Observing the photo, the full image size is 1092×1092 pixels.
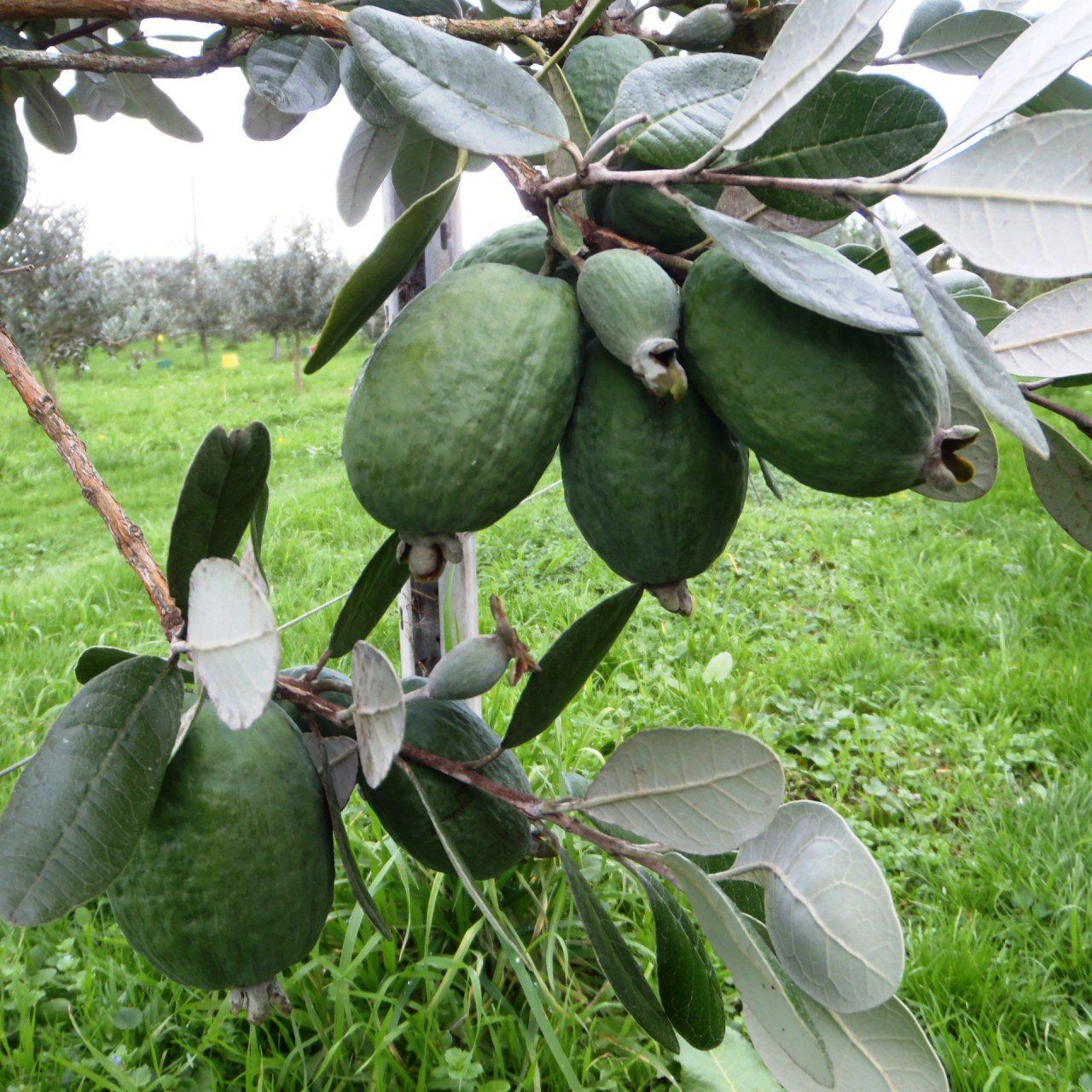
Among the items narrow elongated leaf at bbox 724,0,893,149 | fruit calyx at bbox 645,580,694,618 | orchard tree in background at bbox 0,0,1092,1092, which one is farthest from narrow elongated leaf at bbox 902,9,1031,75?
fruit calyx at bbox 645,580,694,618

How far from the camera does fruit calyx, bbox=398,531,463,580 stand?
0.50 m

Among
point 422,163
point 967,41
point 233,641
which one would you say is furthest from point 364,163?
point 233,641

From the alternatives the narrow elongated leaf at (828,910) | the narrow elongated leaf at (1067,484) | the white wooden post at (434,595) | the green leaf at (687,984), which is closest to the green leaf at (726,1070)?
the white wooden post at (434,595)

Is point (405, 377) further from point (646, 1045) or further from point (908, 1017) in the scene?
point (646, 1045)

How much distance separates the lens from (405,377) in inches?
17.9

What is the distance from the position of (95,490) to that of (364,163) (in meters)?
0.43

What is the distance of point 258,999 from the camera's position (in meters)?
0.63

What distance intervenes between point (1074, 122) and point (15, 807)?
582mm

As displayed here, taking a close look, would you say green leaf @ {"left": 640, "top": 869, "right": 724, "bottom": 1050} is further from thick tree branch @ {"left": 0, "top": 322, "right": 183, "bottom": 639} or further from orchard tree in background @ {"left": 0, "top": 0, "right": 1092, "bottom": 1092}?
thick tree branch @ {"left": 0, "top": 322, "right": 183, "bottom": 639}

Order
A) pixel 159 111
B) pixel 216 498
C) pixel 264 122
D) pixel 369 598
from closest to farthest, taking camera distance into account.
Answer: pixel 216 498 < pixel 369 598 < pixel 264 122 < pixel 159 111

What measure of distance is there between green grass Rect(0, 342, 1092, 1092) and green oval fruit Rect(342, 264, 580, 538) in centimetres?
121

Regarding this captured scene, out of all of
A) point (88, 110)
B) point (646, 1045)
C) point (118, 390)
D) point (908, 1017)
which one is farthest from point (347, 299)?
point (118, 390)

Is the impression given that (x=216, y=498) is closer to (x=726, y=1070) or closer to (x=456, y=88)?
(x=456, y=88)

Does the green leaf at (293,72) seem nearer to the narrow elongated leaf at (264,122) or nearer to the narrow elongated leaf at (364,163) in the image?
the narrow elongated leaf at (364,163)
